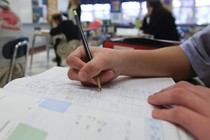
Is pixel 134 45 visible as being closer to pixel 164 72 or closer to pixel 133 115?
pixel 164 72

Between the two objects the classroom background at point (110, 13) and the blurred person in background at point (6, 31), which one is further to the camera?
the classroom background at point (110, 13)

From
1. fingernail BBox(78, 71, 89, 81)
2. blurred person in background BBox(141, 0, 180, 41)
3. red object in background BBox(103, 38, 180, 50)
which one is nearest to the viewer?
fingernail BBox(78, 71, 89, 81)

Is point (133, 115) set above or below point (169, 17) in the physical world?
below

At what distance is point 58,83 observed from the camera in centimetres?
45

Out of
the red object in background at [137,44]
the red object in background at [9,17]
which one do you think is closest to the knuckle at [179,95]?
the red object in background at [137,44]

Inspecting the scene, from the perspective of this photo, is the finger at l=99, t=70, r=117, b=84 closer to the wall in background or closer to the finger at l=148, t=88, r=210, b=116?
the finger at l=148, t=88, r=210, b=116

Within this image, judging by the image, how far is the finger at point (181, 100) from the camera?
11.6 inches

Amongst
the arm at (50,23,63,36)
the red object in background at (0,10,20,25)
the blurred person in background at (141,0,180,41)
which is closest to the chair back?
the red object in background at (0,10,20,25)

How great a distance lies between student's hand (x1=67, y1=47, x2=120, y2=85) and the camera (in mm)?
414

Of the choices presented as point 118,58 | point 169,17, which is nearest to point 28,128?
point 118,58

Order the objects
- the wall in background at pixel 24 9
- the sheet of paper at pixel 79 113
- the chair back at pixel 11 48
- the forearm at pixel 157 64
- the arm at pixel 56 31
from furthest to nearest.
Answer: the wall in background at pixel 24 9 < the arm at pixel 56 31 < the chair back at pixel 11 48 < the forearm at pixel 157 64 < the sheet of paper at pixel 79 113

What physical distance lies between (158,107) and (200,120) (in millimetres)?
74

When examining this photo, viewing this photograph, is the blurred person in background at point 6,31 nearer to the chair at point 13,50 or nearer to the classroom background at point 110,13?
the chair at point 13,50

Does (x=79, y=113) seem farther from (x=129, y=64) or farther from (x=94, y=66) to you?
(x=129, y=64)
